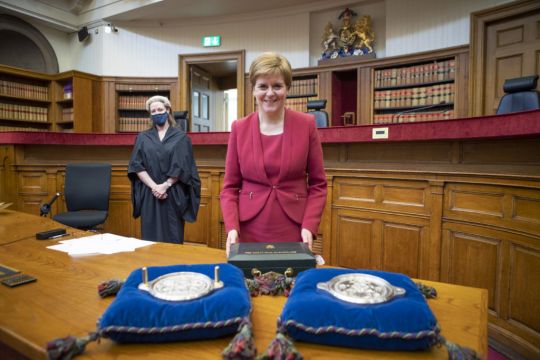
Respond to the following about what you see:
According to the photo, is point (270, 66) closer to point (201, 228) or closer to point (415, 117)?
point (201, 228)

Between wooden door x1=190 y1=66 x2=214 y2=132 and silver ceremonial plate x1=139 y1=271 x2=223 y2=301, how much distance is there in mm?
7116

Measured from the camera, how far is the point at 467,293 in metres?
0.91

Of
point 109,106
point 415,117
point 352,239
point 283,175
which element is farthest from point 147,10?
point 283,175

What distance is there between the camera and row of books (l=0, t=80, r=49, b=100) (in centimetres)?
677

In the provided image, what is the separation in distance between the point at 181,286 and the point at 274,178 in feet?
2.44

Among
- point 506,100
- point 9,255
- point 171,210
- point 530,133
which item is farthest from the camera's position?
point 506,100

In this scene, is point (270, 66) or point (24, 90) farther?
point (24, 90)

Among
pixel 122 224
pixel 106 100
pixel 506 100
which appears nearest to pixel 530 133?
pixel 506 100

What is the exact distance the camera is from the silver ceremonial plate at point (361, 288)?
26.8 inches

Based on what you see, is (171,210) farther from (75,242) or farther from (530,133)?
(530,133)

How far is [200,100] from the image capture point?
8.29 meters

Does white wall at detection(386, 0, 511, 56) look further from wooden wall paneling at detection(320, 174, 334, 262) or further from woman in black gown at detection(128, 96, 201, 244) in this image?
woman in black gown at detection(128, 96, 201, 244)

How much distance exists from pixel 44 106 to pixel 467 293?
857 centimetres

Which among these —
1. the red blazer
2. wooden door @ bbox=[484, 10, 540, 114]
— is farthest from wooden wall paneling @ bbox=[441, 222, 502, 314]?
wooden door @ bbox=[484, 10, 540, 114]
